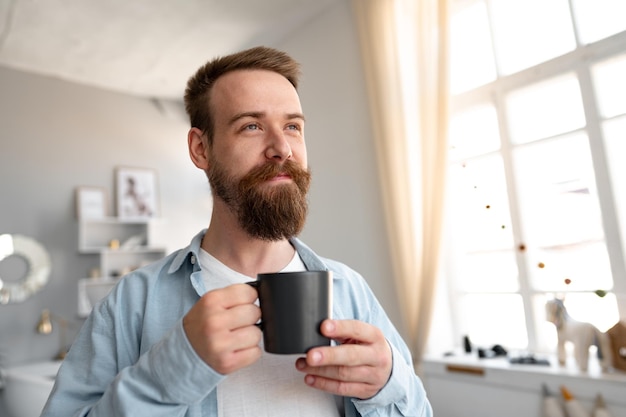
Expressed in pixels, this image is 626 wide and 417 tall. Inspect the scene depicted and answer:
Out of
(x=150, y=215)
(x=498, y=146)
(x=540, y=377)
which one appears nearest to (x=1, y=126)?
(x=150, y=215)

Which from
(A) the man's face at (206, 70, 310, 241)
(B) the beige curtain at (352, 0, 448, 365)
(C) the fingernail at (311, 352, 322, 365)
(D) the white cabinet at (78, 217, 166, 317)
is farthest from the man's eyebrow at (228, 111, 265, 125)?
(D) the white cabinet at (78, 217, 166, 317)

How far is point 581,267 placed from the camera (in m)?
1.91

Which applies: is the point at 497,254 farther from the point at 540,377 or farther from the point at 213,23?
the point at 213,23

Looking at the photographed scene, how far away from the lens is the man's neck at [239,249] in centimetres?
79

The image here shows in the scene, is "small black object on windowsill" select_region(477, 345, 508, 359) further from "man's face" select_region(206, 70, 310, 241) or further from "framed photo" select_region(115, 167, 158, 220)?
"framed photo" select_region(115, 167, 158, 220)

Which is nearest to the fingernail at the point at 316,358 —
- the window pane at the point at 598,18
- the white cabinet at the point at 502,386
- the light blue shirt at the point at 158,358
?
the light blue shirt at the point at 158,358

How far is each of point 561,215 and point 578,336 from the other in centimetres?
58

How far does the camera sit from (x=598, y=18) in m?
1.89

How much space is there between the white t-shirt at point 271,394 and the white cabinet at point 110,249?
122 inches

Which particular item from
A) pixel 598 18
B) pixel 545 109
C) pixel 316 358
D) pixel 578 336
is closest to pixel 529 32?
pixel 598 18

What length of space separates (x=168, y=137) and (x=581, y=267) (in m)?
3.72

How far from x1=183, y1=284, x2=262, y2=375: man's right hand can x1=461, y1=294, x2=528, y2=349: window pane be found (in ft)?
6.46

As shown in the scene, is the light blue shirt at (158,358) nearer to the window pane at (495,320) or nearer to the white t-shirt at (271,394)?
the white t-shirt at (271,394)

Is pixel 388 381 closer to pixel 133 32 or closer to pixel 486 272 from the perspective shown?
pixel 486 272
